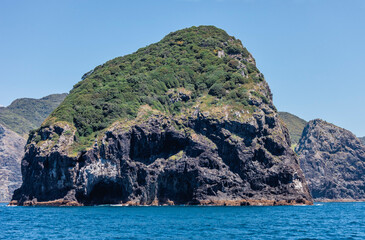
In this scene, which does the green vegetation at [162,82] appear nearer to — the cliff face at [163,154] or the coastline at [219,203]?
the cliff face at [163,154]

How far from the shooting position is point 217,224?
4469cm

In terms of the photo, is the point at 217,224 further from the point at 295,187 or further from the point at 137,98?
the point at 137,98

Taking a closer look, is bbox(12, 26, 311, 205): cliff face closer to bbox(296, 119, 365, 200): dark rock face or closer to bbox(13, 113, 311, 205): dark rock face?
bbox(13, 113, 311, 205): dark rock face

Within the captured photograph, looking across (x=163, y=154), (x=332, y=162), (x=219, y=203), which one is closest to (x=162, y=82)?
(x=163, y=154)

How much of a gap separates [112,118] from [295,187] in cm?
4495

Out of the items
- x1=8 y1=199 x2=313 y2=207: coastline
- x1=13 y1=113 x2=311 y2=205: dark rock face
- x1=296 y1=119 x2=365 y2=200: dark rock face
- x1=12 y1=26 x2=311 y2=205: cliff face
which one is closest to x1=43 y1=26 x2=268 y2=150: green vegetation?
x1=12 y1=26 x2=311 y2=205: cliff face

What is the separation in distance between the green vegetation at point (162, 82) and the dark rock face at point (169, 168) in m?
6.46

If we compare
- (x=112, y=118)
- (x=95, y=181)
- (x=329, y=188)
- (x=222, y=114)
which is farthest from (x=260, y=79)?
(x=329, y=188)

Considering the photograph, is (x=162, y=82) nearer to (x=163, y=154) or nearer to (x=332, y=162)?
(x=163, y=154)

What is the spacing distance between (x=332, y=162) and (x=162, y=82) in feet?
321

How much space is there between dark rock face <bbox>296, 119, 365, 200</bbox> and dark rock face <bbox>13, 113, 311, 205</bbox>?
255 ft

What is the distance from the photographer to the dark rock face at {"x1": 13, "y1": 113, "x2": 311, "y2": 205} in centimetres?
8262

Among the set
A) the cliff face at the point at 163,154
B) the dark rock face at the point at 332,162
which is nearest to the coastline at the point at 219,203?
the cliff face at the point at 163,154

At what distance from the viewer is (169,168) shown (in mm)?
85562
